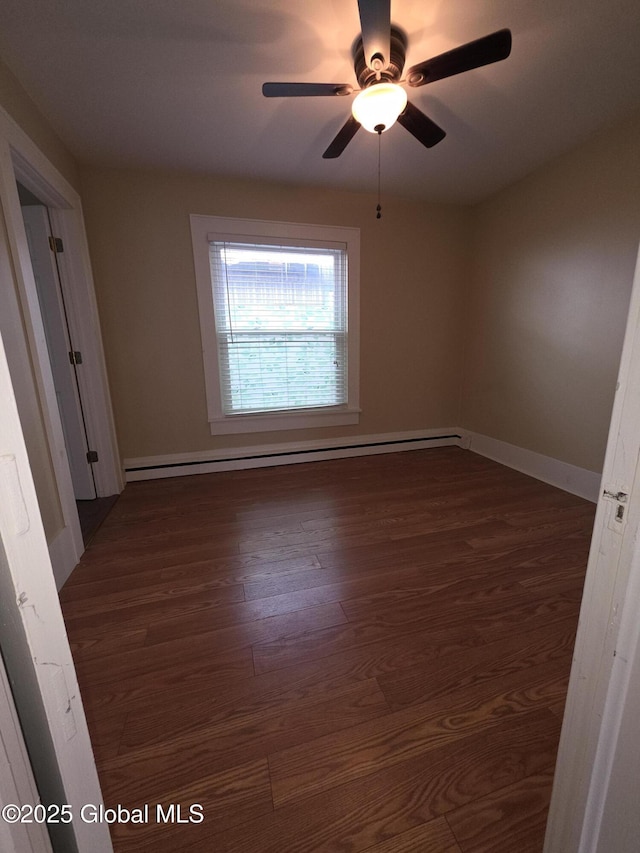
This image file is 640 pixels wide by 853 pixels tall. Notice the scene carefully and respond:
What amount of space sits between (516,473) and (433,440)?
0.97 meters

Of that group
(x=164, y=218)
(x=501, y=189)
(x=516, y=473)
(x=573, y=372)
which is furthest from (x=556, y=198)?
(x=164, y=218)

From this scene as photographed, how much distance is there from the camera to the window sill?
10.4 ft

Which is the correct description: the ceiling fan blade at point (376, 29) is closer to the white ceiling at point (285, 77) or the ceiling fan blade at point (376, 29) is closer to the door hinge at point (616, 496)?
the white ceiling at point (285, 77)

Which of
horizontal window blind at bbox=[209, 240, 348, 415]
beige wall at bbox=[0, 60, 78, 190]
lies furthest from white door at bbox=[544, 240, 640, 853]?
horizontal window blind at bbox=[209, 240, 348, 415]

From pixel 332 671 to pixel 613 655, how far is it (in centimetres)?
99

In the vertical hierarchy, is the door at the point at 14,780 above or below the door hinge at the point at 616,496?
below

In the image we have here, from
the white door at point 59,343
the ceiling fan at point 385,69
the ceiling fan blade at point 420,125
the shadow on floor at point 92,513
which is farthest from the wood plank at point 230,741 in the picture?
the ceiling fan blade at point 420,125

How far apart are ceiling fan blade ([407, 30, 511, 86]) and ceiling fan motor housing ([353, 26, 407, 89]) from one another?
0.43ft

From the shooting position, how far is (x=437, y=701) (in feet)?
3.68

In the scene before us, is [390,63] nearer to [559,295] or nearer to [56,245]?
[559,295]

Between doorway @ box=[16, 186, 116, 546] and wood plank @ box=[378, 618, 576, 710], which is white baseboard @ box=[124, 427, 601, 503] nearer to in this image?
doorway @ box=[16, 186, 116, 546]

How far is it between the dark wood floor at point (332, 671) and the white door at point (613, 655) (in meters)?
0.46

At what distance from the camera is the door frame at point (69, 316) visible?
160 centimetres

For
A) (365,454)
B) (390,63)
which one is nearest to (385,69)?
(390,63)
